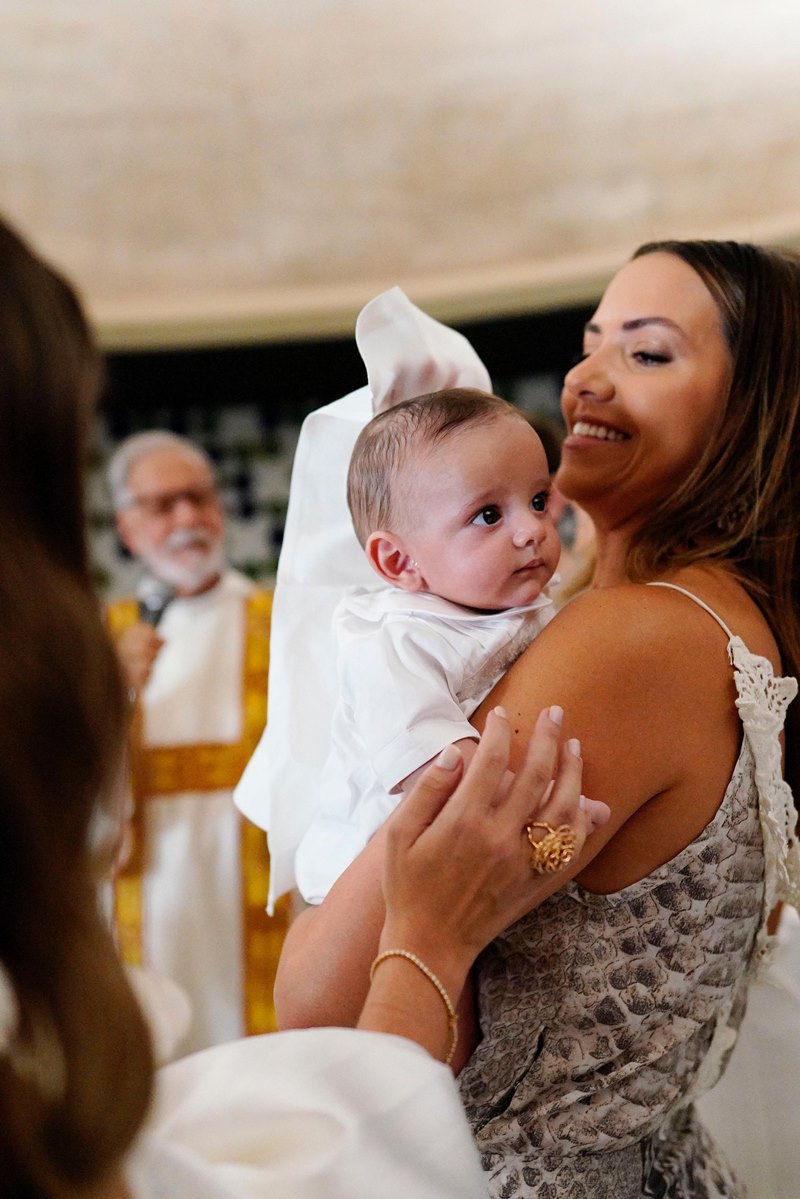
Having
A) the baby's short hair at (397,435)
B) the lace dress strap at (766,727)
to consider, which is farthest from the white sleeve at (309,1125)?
the baby's short hair at (397,435)

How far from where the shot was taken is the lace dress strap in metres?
1.45

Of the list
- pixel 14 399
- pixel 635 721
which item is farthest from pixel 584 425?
pixel 14 399

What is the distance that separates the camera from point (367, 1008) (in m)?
1.17

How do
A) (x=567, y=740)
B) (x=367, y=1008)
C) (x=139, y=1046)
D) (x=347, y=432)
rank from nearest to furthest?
(x=139, y=1046), (x=367, y=1008), (x=567, y=740), (x=347, y=432)

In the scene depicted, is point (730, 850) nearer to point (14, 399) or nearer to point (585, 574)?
point (585, 574)

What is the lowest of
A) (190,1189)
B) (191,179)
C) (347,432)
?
(191,179)

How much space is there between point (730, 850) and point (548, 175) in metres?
5.37

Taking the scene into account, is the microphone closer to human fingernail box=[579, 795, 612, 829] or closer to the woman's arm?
the woman's arm

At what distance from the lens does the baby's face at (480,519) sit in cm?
151

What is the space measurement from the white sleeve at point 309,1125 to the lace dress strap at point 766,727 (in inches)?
25.0

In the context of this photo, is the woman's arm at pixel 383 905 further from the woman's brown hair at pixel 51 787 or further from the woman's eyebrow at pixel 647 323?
the woman's eyebrow at pixel 647 323

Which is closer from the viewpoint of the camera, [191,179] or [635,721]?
[635,721]

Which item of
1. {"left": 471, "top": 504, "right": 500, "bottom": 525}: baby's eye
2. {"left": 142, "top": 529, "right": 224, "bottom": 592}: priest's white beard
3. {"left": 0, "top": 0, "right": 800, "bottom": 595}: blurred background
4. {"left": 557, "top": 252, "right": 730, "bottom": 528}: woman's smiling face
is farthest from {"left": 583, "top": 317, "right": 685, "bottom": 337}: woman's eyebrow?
{"left": 0, "top": 0, "right": 800, "bottom": 595}: blurred background

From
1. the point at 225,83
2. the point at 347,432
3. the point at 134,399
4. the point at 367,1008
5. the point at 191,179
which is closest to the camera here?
the point at 367,1008
